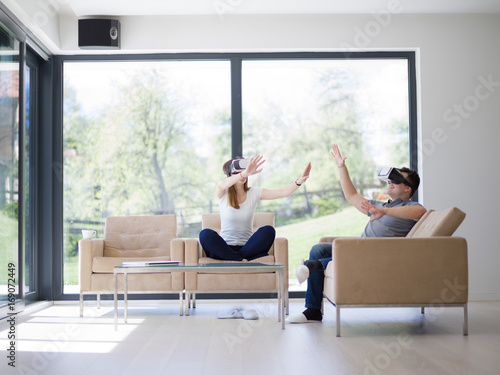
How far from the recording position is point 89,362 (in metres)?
3.15

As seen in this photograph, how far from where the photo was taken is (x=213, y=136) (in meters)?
6.29

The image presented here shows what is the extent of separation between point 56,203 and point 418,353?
4.08 m

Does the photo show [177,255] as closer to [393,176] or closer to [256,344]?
[256,344]

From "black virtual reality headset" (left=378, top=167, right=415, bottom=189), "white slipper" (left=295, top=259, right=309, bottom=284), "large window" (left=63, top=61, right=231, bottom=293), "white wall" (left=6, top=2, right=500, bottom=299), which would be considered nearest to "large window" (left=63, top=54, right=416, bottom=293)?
"large window" (left=63, top=61, right=231, bottom=293)

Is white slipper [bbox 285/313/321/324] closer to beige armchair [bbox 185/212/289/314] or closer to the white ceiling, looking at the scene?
beige armchair [bbox 185/212/289/314]

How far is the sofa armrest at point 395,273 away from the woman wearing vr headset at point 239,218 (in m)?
1.24

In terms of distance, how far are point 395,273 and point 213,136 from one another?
2834 mm

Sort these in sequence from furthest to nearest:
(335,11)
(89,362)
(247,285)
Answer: (335,11) → (247,285) → (89,362)

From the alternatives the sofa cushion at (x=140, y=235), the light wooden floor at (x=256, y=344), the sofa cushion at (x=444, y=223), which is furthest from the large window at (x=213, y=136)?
the sofa cushion at (x=444, y=223)

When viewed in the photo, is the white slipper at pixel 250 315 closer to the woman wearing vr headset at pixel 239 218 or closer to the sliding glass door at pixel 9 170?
the woman wearing vr headset at pixel 239 218

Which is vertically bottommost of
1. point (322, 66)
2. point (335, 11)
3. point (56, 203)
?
point (56, 203)

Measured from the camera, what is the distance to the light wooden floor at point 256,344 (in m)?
3.00

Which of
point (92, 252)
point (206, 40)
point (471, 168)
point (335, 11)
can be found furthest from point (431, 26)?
point (92, 252)

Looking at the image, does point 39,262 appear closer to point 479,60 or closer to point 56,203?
point 56,203
